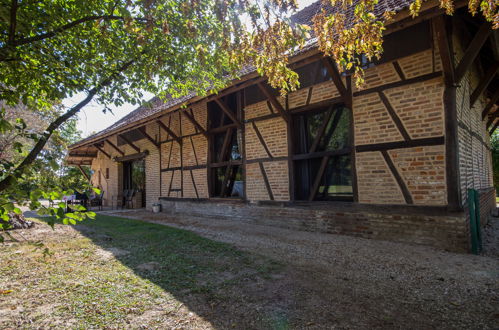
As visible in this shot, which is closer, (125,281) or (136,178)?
(125,281)

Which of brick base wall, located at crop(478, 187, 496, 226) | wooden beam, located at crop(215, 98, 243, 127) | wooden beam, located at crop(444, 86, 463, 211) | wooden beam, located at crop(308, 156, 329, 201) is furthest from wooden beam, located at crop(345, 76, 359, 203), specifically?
wooden beam, located at crop(215, 98, 243, 127)

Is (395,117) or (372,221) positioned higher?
(395,117)

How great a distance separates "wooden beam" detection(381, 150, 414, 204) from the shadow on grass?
8.18ft

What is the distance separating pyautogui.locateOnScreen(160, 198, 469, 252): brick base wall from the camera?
3794mm

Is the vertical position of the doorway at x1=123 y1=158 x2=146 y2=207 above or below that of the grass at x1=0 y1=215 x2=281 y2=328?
above

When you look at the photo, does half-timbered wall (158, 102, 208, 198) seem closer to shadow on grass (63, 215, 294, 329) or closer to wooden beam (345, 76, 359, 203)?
shadow on grass (63, 215, 294, 329)

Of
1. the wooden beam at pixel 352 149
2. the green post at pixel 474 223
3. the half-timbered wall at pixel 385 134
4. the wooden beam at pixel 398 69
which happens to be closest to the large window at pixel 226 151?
the half-timbered wall at pixel 385 134

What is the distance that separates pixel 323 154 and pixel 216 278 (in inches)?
136

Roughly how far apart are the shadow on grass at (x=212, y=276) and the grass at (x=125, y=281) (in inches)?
0.4

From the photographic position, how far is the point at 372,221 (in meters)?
4.52

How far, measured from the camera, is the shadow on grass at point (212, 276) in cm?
215

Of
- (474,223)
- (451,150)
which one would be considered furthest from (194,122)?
(474,223)

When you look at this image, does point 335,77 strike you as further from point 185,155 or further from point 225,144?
point 185,155

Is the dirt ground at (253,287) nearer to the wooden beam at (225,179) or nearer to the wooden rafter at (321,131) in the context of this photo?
the wooden rafter at (321,131)
